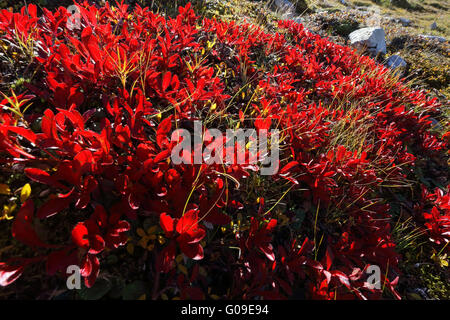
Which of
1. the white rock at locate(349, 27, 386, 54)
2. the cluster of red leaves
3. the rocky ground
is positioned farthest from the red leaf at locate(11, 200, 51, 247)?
the white rock at locate(349, 27, 386, 54)

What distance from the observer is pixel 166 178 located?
1.30 metres

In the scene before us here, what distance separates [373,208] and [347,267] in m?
0.71

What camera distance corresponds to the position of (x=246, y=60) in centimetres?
276

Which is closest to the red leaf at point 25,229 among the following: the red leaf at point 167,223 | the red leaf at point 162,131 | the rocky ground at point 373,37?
the red leaf at point 167,223

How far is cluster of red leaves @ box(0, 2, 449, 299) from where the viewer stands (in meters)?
1.12

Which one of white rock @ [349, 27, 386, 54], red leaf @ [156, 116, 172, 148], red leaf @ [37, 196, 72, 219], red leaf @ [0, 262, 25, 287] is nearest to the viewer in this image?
red leaf @ [0, 262, 25, 287]

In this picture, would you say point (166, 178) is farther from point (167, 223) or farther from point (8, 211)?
point (8, 211)

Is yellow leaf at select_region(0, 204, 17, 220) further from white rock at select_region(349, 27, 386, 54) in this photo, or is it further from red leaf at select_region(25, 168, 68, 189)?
white rock at select_region(349, 27, 386, 54)

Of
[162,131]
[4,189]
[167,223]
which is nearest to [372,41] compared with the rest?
[162,131]

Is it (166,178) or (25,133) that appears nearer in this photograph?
(25,133)

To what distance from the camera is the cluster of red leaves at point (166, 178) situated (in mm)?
1123

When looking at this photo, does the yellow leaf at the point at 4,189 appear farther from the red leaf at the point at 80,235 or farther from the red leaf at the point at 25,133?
the red leaf at the point at 80,235

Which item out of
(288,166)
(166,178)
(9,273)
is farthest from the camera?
(288,166)
